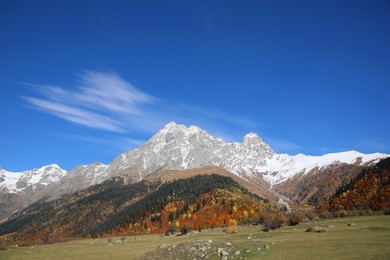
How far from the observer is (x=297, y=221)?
73.4m

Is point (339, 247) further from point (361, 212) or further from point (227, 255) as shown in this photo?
point (361, 212)

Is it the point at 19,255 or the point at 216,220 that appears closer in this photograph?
the point at 19,255

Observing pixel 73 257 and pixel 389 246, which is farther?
pixel 73 257

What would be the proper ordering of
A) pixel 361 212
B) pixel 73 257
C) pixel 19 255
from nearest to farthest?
1. pixel 73 257
2. pixel 19 255
3. pixel 361 212

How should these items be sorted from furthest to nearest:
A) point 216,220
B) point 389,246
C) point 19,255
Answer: point 216,220 < point 19,255 < point 389,246

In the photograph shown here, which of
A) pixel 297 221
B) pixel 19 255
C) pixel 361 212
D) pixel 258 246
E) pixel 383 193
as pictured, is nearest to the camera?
pixel 258 246

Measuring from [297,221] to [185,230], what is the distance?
131 feet

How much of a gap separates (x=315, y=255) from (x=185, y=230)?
70472 mm

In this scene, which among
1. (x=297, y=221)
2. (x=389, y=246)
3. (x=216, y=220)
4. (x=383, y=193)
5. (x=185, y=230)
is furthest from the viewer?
(x=216, y=220)

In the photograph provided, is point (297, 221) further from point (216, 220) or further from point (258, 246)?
point (216, 220)

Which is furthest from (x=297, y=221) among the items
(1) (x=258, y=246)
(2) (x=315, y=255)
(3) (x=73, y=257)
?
(3) (x=73, y=257)

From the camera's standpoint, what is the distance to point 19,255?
197ft

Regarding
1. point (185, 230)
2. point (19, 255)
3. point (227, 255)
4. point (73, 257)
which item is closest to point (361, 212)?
point (185, 230)

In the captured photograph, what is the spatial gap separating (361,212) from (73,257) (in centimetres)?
6691
